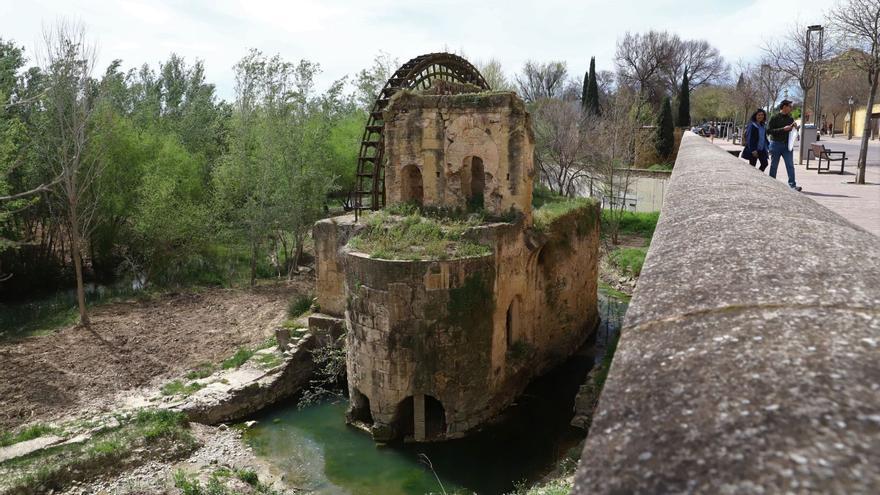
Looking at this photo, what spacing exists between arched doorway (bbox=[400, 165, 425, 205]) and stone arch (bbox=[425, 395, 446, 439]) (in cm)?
469

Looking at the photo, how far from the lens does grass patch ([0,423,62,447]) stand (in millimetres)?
10633

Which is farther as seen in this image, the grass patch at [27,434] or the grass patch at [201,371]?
the grass patch at [201,371]

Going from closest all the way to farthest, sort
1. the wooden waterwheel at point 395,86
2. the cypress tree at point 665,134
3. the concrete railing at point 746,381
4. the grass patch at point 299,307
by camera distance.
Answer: the concrete railing at point 746,381
the wooden waterwheel at point 395,86
the grass patch at point 299,307
the cypress tree at point 665,134

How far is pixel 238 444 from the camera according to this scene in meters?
12.0

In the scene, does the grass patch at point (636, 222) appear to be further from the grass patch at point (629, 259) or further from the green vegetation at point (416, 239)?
the green vegetation at point (416, 239)

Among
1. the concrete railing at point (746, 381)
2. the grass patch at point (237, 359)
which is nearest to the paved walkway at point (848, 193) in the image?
the concrete railing at point (746, 381)

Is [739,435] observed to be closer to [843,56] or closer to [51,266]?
[843,56]

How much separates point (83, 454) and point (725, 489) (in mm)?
11772

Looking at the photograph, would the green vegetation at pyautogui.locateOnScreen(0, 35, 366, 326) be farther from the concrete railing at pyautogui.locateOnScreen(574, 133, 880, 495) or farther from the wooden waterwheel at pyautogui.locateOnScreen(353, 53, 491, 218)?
the concrete railing at pyautogui.locateOnScreen(574, 133, 880, 495)

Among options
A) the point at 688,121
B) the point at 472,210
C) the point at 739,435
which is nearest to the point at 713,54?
the point at 688,121

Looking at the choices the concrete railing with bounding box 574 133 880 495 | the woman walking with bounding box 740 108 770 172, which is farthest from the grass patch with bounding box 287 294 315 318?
the concrete railing with bounding box 574 133 880 495

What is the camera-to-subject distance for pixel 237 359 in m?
14.5

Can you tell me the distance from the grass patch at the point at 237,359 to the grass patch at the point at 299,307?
2.08 metres

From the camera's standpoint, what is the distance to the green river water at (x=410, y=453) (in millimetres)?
10898
